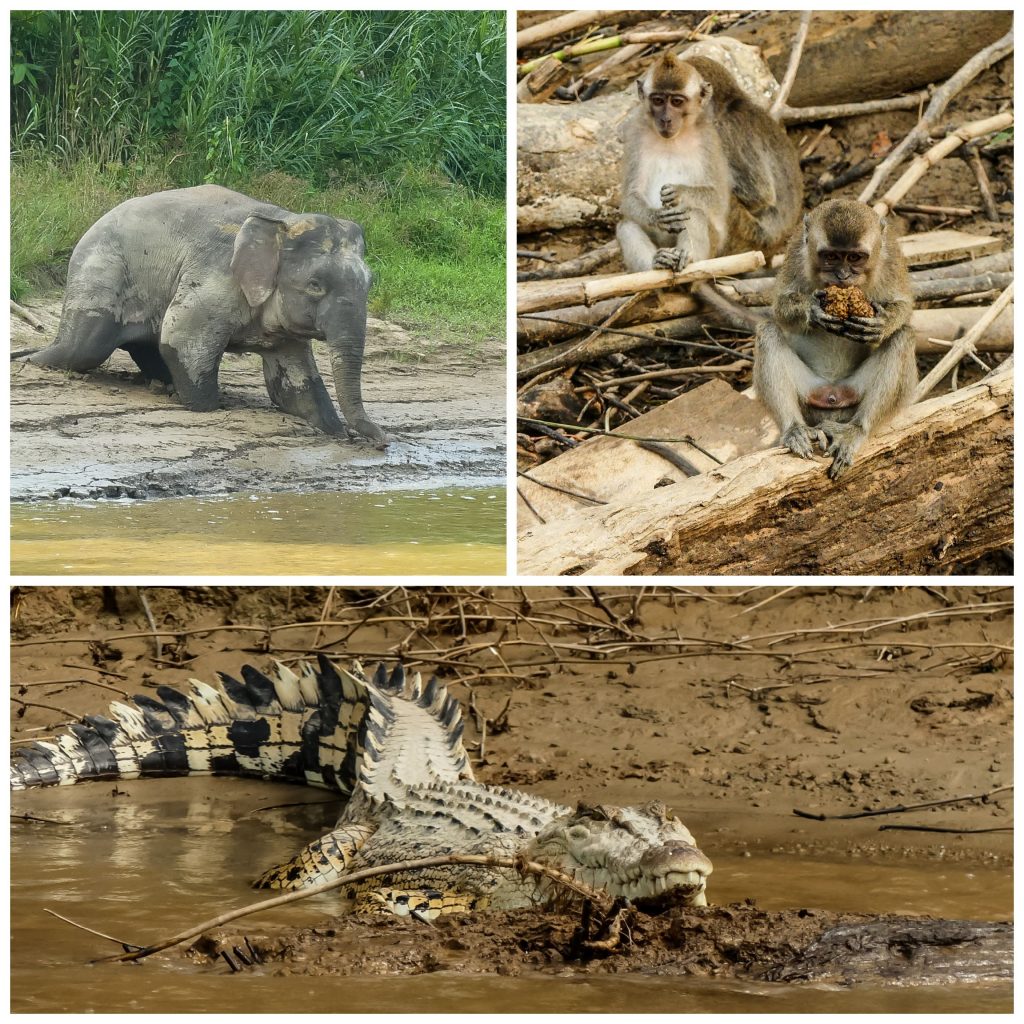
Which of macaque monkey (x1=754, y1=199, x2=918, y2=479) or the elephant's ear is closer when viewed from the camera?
macaque monkey (x1=754, y1=199, x2=918, y2=479)

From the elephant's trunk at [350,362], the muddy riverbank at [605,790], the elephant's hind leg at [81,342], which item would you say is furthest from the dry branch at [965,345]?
the elephant's hind leg at [81,342]

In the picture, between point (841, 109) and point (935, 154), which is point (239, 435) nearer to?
point (841, 109)

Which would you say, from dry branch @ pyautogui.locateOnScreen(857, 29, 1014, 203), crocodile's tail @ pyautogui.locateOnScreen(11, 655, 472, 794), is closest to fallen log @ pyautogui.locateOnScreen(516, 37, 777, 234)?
dry branch @ pyautogui.locateOnScreen(857, 29, 1014, 203)

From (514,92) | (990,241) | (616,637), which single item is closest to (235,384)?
(514,92)

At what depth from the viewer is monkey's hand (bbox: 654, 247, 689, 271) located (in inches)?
213

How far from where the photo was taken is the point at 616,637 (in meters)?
6.79

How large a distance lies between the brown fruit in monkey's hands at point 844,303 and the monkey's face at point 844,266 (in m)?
0.03

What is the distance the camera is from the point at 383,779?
16.5 ft

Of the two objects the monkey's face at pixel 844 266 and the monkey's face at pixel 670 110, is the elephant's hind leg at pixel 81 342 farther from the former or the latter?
the monkey's face at pixel 844 266

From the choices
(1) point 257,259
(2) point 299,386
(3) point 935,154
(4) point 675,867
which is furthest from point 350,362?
(4) point 675,867

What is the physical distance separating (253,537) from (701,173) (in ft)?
8.13

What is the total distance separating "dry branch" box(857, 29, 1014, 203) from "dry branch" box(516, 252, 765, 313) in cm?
62

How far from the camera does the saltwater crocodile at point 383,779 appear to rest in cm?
382

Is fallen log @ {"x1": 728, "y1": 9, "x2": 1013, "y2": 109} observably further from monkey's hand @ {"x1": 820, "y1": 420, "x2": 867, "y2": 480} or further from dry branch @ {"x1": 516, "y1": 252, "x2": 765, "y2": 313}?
monkey's hand @ {"x1": 820, "y1": 420, "x2": 867, "y2": 480}
